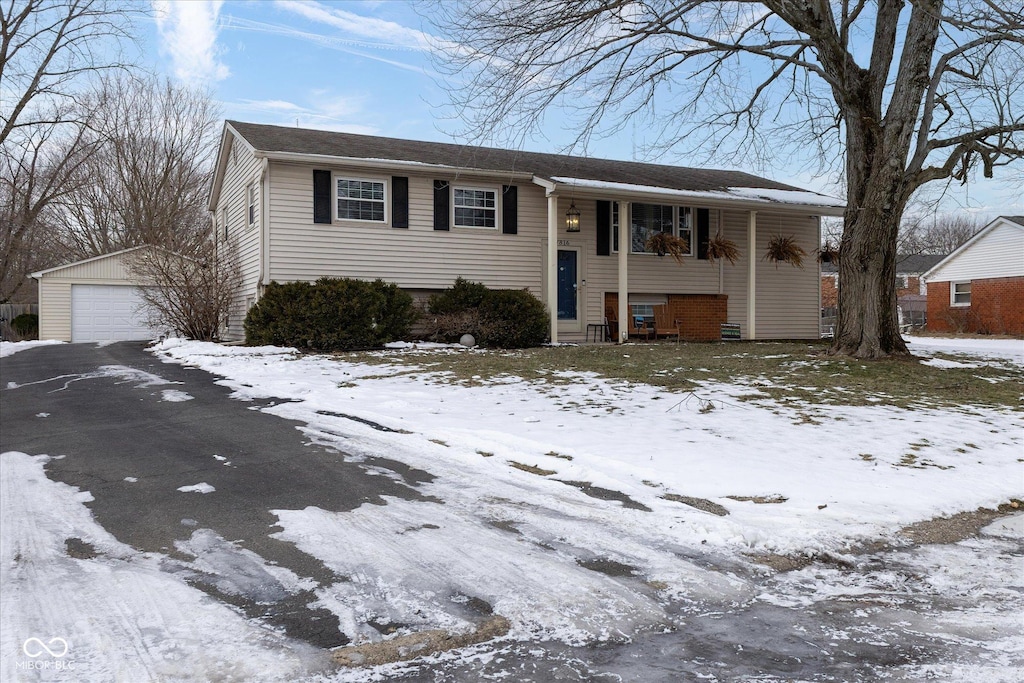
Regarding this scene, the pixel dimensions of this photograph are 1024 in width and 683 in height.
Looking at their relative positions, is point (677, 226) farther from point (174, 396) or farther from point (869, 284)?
point (174, 396)

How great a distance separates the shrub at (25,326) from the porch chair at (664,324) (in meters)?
20.2

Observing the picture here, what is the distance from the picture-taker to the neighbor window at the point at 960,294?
96.2 feet

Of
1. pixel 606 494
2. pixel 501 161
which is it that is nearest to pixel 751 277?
pixel 501 161

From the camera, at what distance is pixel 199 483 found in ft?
15.0

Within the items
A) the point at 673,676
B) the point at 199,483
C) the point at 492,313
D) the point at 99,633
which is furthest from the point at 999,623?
the point at 492,313

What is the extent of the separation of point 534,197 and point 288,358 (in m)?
7.26

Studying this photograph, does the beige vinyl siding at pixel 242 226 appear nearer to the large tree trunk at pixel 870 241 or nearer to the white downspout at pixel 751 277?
the white downspout at pixel 751 277

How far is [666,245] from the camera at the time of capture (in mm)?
16344

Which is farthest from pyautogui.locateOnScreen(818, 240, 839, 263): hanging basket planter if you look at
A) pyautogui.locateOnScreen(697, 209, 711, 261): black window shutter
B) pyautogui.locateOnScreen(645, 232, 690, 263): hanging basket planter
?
pyautogui.locateOnScreen(645, 232, 690, 263): hanging basket planter

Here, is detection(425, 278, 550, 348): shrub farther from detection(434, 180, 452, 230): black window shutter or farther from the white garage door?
the white garage door

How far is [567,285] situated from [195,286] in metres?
8.43

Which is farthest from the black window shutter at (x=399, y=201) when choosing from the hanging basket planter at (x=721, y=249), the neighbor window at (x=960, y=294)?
the neighbor window at (x=960, y=294)

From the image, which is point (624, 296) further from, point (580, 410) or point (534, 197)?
point (580, 410)

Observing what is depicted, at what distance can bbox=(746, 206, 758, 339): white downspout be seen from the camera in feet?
54.5
